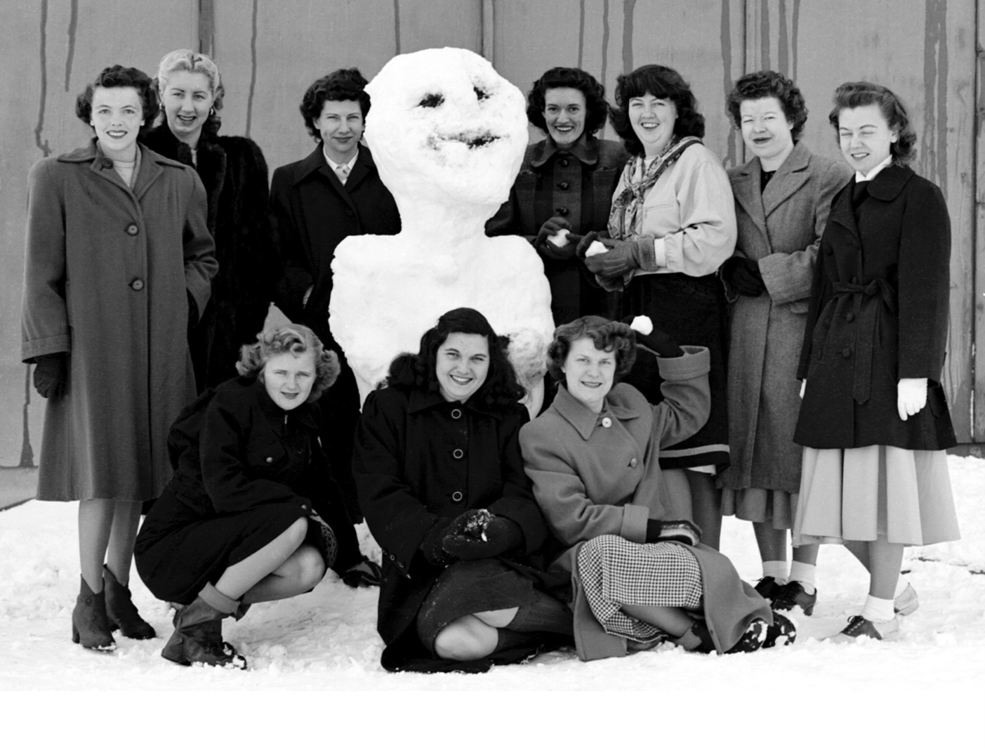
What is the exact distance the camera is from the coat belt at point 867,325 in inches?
129

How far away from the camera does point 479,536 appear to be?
3162mm

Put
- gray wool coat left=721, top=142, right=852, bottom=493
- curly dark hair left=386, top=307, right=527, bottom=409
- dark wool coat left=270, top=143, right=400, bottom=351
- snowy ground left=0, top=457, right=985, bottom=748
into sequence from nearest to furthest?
snowy ground left=0, top=457, right=985, bottom=748 < curly dark hair left=386, top=307, right=527, bottom=409 < gray wool coat left=721, top=142, right=852, bottom=493 < dark wool coat left=270, top=143, right=400, bottom=351

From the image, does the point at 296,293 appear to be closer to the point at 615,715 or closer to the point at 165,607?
the point at 165,607

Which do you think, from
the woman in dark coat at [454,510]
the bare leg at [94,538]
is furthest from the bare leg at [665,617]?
the bare leg at [94,538]

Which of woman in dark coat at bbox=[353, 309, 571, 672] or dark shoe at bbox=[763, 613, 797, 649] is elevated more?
woman in dark coat at bbox=[353, 309, 571, 672]

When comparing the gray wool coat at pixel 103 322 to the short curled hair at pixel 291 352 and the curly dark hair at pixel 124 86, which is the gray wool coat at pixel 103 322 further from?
the short curled hair at pixel 291 352

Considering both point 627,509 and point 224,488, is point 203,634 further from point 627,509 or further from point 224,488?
point 627,509

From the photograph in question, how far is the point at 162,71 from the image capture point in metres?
4.10

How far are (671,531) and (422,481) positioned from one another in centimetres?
66

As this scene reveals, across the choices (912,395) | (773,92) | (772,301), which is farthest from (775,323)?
(773,92)

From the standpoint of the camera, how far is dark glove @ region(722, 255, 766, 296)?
12.0 feet

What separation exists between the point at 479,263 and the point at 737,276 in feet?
2.46

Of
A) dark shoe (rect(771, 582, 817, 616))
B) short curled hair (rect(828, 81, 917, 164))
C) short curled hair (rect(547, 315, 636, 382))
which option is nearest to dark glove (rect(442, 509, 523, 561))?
short curled hair (rect(547, 315, 636, 382))

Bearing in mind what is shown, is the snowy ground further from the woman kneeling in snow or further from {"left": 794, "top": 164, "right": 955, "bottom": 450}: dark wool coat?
{"left": 794, "top": 164, "right": 955, "bottom": 450}: dark wool coat
